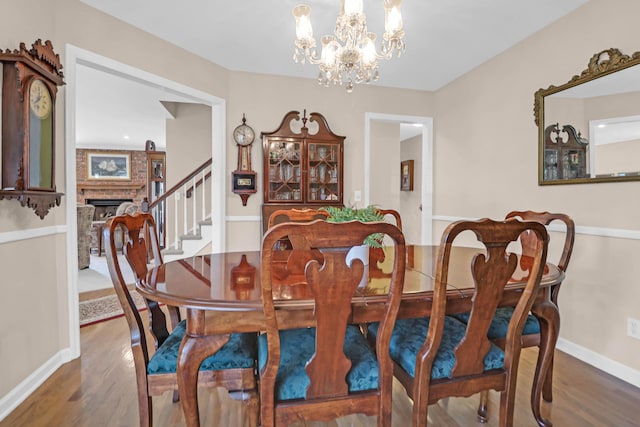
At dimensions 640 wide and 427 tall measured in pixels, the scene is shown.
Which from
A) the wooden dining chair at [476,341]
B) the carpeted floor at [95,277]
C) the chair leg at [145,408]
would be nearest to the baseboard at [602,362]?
the wooden dining chair at [476,341]

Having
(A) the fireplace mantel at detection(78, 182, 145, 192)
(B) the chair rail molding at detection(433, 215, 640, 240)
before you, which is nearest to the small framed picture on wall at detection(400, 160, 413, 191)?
(B) the chair rail molding at detection(433, 215, 640, 240)

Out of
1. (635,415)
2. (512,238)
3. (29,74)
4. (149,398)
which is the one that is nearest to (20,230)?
(29,74)

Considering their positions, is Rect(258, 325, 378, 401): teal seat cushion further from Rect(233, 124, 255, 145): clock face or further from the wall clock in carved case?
Rect(233, 124, 255, 145): clock face

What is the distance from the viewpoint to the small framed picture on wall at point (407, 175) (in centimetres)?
716

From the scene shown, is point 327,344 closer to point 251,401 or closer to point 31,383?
point 251,401

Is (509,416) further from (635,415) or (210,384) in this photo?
(210,384)

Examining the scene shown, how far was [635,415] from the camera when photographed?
5.86ft

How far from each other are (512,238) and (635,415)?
1518 millimetres

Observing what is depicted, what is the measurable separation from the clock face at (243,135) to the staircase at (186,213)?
51.2 inches

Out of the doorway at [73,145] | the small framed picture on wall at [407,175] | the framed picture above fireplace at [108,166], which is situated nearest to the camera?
the doorway at [73,145]

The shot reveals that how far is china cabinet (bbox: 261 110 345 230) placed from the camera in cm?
373

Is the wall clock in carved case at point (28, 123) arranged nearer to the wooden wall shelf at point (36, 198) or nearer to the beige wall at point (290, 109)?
the wooden wall shelf at point (36, 198)

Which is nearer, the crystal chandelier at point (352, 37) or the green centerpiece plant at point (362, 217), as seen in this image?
the green centerpiece plant at point (362, 217)

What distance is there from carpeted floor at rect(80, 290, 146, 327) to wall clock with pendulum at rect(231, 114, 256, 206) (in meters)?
1.56
